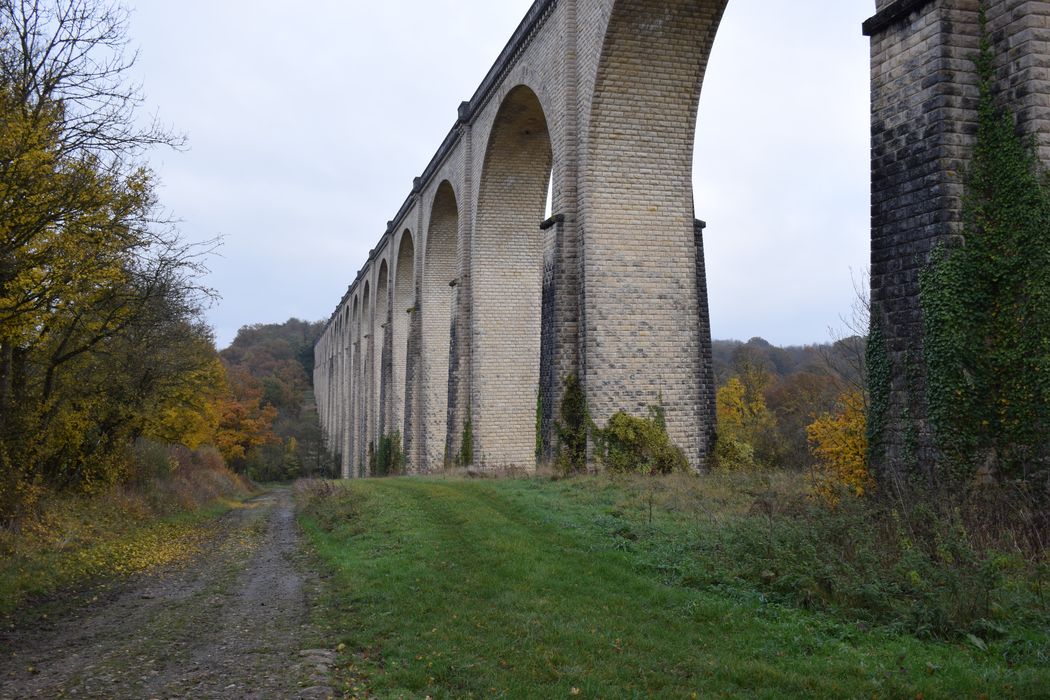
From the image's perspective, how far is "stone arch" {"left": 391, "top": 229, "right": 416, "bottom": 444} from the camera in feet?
99.5

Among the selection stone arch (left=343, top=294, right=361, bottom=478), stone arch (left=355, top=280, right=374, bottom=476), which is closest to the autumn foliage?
stone arch (left=355, top=280, right=374, bottom=476)

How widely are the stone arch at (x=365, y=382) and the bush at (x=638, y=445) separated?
26.5 m

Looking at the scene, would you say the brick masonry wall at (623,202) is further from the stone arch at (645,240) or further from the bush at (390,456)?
the bush at (390,456)

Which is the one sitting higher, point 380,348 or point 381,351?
point 380,348

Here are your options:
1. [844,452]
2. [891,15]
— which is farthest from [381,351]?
[891,15]

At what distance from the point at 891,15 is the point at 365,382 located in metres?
36.5

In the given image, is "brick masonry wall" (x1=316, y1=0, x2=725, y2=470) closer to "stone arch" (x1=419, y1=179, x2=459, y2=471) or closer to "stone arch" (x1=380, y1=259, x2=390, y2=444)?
"stone arch" (x1=419, y1=179, x2=459, y2=471)

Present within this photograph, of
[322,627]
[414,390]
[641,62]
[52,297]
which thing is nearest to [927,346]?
[322,627]

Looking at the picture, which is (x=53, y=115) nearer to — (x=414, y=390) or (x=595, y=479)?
(x=595, y=479)

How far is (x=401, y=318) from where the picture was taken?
3297 centimetres

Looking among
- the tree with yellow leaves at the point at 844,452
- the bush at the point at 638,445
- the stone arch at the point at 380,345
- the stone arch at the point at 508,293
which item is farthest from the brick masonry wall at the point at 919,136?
the stone arch at the point at 380,345

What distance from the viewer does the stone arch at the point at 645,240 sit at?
12578 millimetres

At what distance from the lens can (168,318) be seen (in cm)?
1473

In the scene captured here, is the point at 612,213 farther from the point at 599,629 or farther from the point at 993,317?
the point at 599,629
